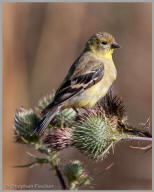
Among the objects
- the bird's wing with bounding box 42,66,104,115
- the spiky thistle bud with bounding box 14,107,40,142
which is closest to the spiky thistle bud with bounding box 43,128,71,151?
the spiky thistle bud with bounding box 14,107,40,142

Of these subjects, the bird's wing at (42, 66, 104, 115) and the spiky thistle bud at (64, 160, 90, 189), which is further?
the bird's wing at (42, 66, 104, 115)

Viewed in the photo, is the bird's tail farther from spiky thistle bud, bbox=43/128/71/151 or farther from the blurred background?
the blurred background

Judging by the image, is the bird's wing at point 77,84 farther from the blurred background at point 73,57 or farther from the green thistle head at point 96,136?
the blurred background at point 73,57

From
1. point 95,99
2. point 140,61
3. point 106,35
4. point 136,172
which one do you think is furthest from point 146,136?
point 140,61

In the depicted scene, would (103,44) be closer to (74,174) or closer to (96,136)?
(96,136)

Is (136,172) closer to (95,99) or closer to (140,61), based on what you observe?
(140,61)

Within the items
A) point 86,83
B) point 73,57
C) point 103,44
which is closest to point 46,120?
point 86,83
